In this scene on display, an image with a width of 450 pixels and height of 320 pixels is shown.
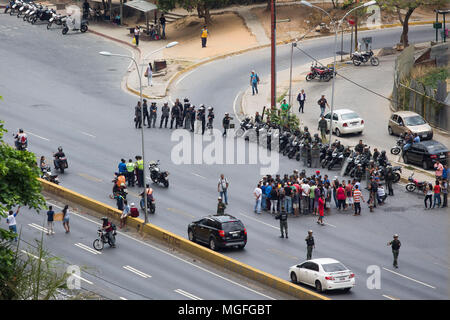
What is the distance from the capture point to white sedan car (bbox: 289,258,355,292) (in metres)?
29.0

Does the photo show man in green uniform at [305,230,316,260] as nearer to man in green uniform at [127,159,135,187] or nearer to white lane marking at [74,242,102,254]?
white lane marking at [74,242,102,254]

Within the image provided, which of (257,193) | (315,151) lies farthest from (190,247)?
(315,151)

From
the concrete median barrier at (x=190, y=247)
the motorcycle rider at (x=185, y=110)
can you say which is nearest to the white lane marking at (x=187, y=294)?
the concrete median barrier at (x=190, y=247)

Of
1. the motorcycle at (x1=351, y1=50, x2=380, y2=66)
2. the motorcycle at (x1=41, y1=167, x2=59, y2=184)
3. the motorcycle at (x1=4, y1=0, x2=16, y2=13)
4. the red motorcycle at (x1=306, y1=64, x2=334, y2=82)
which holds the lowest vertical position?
the motorcycle at (x1=41, y1=167, x2=59, y2=184)

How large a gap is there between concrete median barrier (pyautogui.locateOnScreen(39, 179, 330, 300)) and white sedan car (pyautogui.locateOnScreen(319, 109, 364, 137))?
15.9 metres

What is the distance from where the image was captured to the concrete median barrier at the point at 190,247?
29.5 metres

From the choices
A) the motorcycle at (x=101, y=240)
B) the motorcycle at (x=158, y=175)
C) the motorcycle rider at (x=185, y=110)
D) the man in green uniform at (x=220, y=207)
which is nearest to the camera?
the motorcycle at (x=101, y=240)

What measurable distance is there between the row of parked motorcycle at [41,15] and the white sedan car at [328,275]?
155 feet

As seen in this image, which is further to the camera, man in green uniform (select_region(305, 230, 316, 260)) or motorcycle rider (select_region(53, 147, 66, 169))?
motorcycle rider (select_region(53, 147, 66, 169))

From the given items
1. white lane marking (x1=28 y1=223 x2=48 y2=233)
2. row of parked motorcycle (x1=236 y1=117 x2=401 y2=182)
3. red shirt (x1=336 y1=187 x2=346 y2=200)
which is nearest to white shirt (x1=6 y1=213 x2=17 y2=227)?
white lane marking (x1=28 y1=223 x2=48 y2=233)

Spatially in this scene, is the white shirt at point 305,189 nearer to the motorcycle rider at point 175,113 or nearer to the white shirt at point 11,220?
the white shirt at point 11,220

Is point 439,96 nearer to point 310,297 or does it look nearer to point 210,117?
point 210,117

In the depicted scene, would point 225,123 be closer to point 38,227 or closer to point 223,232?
point 38,227

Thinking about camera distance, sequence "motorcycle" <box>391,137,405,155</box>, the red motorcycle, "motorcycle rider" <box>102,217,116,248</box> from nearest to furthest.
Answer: "motorcycle rider" <box>102,217,116,248</box> → "motorcycle" <box>391,137,405,155</box> → the red motorcycle
